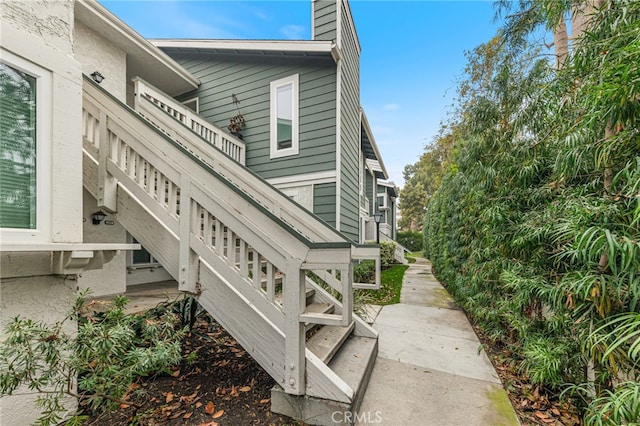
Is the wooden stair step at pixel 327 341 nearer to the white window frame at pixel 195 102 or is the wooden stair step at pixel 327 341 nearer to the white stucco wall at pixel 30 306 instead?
the white stucco wall at pixel 30 306

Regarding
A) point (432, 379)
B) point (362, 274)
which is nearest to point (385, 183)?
point (362, 274)

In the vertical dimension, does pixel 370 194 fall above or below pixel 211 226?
above

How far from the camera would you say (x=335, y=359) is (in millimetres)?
2607

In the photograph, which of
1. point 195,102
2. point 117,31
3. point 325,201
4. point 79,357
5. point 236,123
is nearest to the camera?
point 79,357

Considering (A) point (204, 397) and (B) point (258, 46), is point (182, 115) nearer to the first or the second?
(B) point (258, 46)

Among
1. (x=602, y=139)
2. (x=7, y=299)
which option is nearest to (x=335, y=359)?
(x=7, y=299)

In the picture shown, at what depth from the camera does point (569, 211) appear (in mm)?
1849

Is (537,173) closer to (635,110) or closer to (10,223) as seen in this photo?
(635,110)

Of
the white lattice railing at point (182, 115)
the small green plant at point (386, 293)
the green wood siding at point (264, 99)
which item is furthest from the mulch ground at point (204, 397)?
the green wood siding at point (264, 99)

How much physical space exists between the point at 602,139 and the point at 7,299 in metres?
3.95

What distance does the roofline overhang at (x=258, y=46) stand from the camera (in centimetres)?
521

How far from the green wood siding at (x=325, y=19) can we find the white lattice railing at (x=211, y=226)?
15.6 feet

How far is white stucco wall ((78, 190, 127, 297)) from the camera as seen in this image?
12.7ft

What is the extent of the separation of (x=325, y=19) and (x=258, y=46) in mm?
1601
